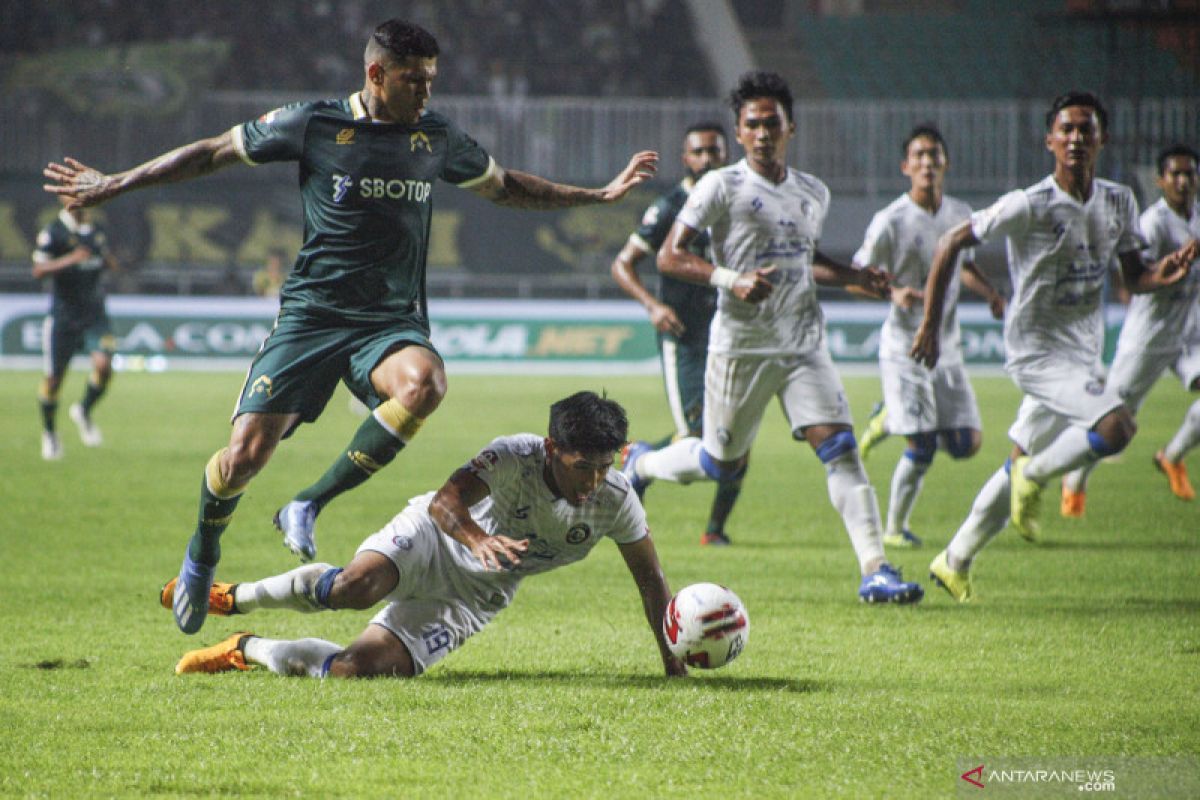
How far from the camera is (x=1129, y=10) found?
72.5 ft

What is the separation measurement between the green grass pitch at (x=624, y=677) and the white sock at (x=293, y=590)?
0.28 m

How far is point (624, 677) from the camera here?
5.76 meters

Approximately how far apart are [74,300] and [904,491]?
9024mm

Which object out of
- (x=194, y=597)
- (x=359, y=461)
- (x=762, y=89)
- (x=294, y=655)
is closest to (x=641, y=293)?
(x=762, y=89)

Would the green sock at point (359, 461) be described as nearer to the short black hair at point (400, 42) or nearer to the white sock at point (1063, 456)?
the short black hair at point (400, 42)

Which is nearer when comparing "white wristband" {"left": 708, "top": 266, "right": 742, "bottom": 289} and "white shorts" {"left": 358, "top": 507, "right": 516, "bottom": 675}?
"white shorts" {"left": 358, "top": 507, "right": 516, "bottom": 675}

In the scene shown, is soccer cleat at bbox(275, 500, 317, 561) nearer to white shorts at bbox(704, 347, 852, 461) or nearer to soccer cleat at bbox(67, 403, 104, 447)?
white shorts at bbox(704, 347, 852, 461)

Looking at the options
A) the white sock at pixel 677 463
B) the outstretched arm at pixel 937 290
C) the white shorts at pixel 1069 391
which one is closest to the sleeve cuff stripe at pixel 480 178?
the outstretched arm at pixel 937 290

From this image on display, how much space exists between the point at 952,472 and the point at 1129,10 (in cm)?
1078

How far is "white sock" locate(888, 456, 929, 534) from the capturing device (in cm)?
965

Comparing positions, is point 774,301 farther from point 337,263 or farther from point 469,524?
point 469,524

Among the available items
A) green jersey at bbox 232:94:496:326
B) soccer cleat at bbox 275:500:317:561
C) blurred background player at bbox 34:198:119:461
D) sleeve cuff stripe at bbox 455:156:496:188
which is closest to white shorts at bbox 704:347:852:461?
sleeve cuff stripe at bbox 455:156:496:188

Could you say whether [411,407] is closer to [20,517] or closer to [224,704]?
[224,704]

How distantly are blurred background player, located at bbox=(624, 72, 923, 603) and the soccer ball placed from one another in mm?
2051
